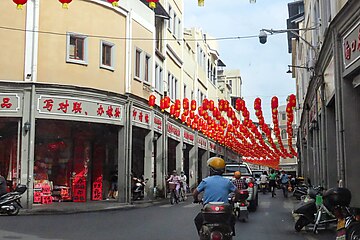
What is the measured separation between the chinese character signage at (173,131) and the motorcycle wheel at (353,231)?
20846 mm

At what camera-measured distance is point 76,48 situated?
67.7ft

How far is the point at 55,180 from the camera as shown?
2175 centimetres

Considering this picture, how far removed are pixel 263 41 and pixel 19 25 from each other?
967 centimetres

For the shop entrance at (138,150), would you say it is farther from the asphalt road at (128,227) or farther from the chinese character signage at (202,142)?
the chinese character signage at (202,142)

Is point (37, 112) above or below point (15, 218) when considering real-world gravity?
above

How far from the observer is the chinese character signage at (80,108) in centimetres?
1931

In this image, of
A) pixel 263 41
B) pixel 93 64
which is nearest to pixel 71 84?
pixel 93 64

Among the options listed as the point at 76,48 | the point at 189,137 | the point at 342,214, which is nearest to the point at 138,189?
the point at 76,48

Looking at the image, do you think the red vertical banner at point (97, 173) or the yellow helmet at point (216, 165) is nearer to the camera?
the yellow helmet at point (216, 165)

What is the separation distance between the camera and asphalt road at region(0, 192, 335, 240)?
11.4 meters

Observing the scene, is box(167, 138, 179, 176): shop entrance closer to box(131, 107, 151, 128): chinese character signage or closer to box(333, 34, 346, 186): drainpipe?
box(131, 107, 151, 128): chinese character signage

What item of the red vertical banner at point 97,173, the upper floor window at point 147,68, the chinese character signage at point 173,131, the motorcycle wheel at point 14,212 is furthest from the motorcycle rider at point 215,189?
the chinese character signage at point 173,131

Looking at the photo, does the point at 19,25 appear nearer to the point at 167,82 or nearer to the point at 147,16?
the point at 147,16

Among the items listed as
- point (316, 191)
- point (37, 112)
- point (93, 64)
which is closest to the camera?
point (316, 191)
